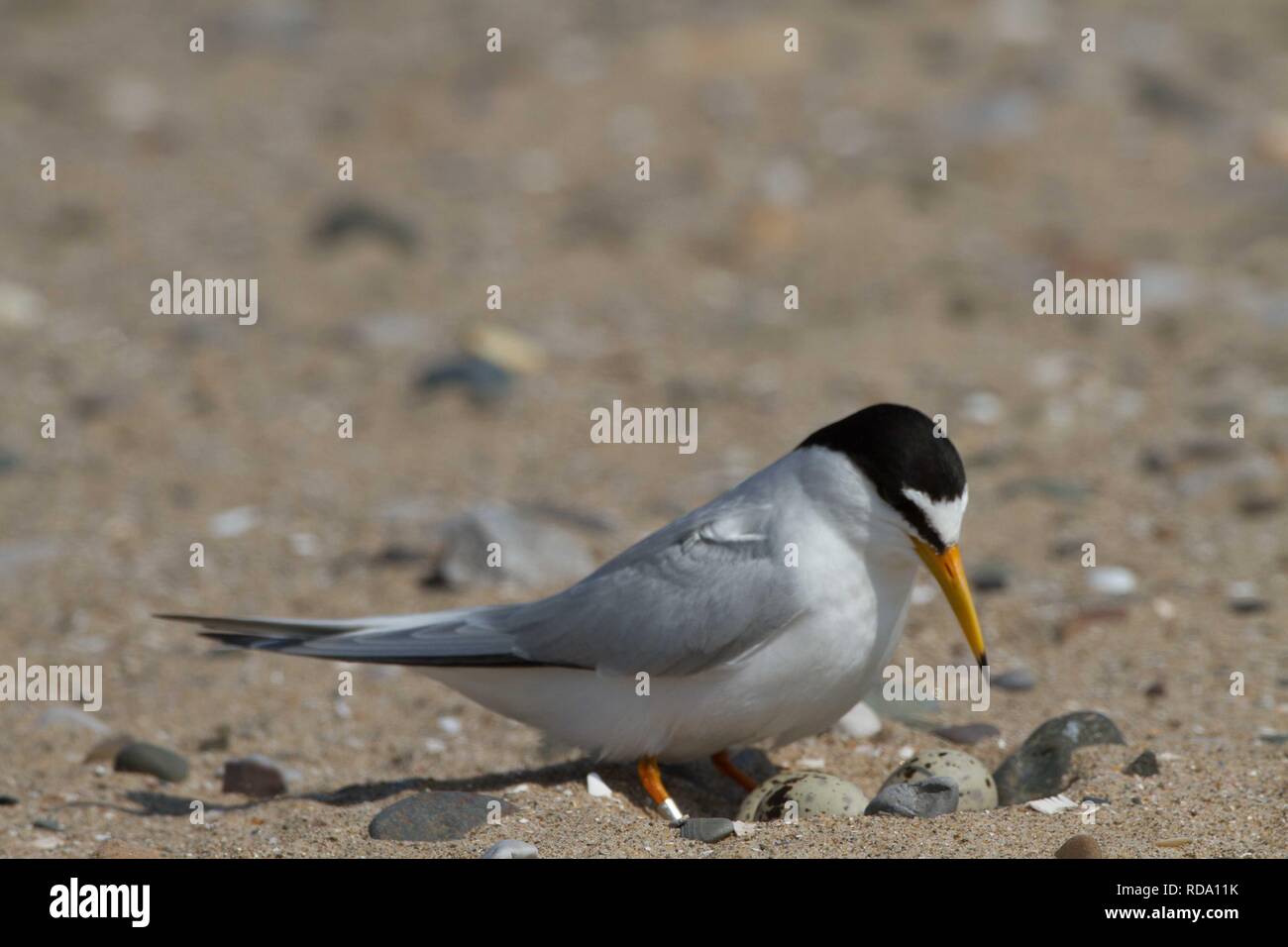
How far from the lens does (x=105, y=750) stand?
533 centimetres

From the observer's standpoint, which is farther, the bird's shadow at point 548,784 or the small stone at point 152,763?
the small stone at point 152,763

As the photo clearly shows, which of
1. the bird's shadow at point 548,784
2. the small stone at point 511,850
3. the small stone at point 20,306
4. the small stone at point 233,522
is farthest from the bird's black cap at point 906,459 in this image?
the small stone at point 20,306

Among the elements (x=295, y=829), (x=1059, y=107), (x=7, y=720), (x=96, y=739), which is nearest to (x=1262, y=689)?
(x=295, y=829)

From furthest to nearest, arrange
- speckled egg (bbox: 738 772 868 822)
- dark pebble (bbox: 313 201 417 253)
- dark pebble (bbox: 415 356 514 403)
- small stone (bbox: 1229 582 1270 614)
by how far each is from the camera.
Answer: dark pebble (bbox: 313 201 417 253) < dark pebble (bbox: 415 356 514 403) < small stone (bbox: 1229 582 1270 614) < speckled egg (bbox: 738 772 868 822)

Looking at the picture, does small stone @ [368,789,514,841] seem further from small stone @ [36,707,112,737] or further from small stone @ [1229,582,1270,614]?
small stone @ [1229,582,1270,614]

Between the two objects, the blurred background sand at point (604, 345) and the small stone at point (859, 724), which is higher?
the blurred background sand at point (604, 345)

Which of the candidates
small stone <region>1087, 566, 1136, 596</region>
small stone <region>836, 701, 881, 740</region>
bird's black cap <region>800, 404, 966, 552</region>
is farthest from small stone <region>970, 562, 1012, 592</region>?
bird's black cap <region>800, 404, 966, 552</region>

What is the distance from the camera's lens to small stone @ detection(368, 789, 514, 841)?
14.3 ft

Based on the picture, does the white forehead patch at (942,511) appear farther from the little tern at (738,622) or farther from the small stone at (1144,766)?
the small stone at (1144,766)

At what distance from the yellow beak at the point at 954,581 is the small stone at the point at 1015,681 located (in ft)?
3.49

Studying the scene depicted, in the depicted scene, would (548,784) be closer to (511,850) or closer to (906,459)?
(511,850)

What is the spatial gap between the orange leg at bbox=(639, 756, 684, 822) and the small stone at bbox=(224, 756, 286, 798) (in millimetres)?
1146

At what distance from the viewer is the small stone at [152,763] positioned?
17.0 feet
